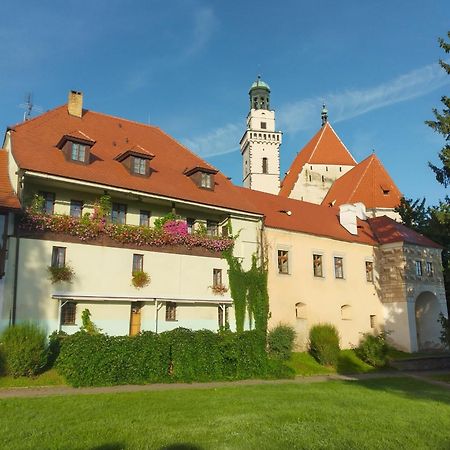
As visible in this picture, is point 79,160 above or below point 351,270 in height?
above

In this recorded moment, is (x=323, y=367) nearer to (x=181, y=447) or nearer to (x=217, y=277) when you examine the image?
(x=217, y=277)

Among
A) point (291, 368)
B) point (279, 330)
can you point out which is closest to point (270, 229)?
point (279, 330)

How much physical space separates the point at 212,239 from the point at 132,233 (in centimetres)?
450

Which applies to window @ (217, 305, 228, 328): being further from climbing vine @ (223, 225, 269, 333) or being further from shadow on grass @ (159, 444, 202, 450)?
shadow on grass @ (159, 444, 202, 450)

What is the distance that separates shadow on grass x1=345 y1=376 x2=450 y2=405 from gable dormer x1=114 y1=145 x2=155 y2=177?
13.7m

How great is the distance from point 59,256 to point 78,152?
5.11 metres

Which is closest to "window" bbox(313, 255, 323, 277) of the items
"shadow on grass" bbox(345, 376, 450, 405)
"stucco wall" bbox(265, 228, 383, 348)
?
"stucco wall" bbox(265, 228, 383, 348)

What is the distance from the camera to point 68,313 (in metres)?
19.8

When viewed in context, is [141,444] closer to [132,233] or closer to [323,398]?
[323,398]

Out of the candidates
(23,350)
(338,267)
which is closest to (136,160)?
(23,350)

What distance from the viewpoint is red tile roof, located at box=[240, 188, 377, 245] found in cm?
2864

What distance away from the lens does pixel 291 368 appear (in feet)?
72.1

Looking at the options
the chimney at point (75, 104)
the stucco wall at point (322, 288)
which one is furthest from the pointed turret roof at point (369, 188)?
the chimney at point (75, 104)

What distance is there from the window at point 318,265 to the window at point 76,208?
14467 mm
